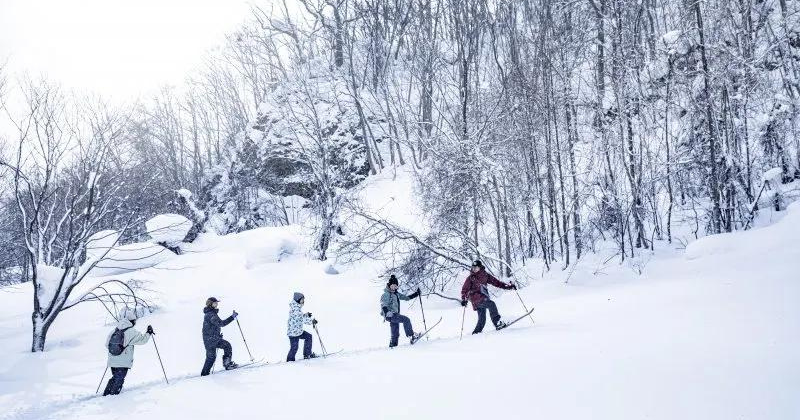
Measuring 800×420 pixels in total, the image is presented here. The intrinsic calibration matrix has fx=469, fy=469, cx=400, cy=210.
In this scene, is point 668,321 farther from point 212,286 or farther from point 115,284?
point 115,284

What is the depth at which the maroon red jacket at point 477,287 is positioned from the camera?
1021cm

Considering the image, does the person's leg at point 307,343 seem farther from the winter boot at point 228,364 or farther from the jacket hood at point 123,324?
the jacket hood at point 123,324

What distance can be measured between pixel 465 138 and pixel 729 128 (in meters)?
9.15

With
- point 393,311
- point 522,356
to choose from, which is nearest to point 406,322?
point 393,311

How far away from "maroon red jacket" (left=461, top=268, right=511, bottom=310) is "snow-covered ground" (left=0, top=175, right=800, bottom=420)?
0.88 m

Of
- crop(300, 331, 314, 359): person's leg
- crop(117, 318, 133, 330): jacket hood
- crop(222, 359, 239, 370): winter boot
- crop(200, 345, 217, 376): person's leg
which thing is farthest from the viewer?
crop(300, 331, 314, 359): person's leg

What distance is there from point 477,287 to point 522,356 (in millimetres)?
2940

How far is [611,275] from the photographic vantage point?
46.2 ft

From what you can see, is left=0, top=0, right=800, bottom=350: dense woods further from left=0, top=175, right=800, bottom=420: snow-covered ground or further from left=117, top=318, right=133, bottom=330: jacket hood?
left=117, top=318, right=133, bottom=330: jacket hood

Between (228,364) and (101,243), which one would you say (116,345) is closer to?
(228,364)

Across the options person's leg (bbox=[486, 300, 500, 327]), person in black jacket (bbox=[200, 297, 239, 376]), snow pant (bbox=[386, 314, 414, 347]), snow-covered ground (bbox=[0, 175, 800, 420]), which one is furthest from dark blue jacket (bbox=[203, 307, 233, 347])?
person's leg (bbox=[486, 300, 500, 327])

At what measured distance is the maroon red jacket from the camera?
10211 millimetres

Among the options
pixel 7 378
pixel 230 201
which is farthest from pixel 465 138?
Result: pixel 230 201

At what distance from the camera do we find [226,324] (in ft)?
29.6
